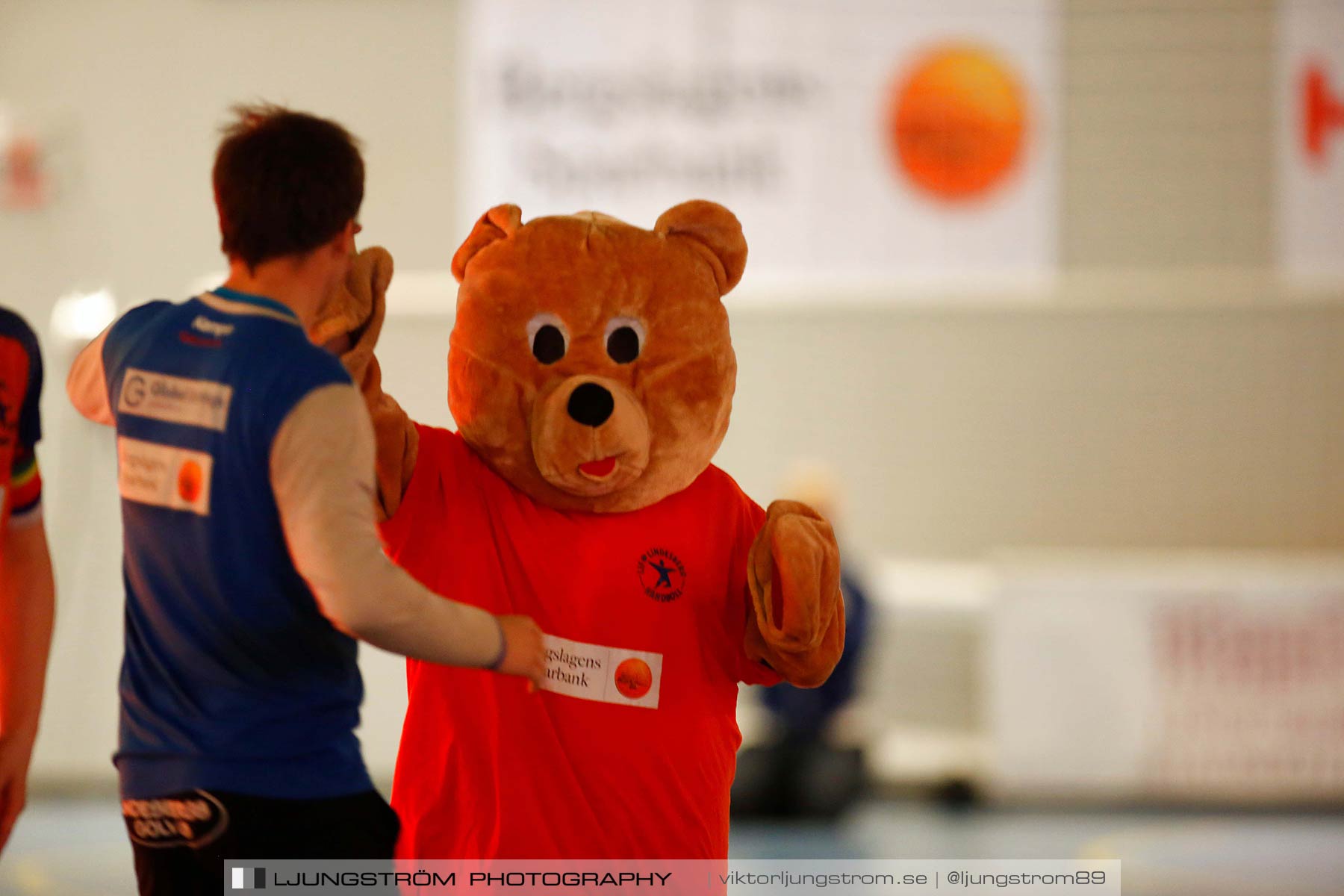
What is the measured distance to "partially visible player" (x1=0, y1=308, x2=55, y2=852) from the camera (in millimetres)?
1966

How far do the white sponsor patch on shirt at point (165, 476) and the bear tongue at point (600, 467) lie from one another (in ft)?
1.94

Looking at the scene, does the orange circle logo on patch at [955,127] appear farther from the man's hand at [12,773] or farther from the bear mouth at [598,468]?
the man's hand at [12,773]

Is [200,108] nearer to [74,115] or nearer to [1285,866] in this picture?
[74,115]

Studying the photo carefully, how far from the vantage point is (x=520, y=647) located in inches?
66.3

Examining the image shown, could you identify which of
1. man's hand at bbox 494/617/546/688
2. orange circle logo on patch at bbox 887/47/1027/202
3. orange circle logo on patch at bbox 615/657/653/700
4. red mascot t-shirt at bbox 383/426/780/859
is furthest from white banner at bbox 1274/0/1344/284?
man's hand at bbox 494/617/546/688

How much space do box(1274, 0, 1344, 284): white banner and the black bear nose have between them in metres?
5.66

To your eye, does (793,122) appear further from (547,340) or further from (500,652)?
(500,652)

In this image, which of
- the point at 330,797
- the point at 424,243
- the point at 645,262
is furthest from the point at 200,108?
the point at 330,797

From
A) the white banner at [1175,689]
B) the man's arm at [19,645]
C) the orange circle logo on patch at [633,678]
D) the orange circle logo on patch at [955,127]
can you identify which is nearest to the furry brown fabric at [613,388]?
the orange circle logo on patch at [633,678]

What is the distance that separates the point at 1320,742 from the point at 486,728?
513 centimetres

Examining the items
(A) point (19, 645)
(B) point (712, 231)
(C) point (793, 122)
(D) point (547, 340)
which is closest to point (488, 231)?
(D) point (547, 340)

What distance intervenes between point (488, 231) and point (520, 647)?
0.84 metres

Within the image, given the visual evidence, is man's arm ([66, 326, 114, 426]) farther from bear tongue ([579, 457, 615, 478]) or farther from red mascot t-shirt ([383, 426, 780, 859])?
bear tongue ([579, 457, 615, 478])

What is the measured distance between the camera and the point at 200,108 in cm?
634
